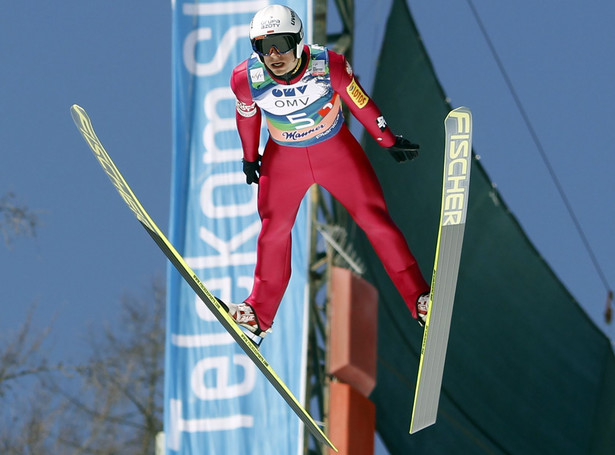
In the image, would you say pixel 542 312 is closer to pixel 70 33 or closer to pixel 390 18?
pixel 390 18

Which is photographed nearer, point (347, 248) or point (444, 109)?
point (347, 248)

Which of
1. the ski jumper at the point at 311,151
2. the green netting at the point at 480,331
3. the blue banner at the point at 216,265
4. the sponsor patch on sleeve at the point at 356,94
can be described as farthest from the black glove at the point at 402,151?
the green netting at the point at 480,331

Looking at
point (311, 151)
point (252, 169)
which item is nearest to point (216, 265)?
point (252, 169)

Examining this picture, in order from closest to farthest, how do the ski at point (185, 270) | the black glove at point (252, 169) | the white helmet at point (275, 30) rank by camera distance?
the white helmet at point (275, 30) < the ski at point (185, 270) < the black glove at point (252, 169)

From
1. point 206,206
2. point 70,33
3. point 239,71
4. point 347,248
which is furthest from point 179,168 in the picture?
point 70,33

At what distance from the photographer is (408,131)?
11.2 m

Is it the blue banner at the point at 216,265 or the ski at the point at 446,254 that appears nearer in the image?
the ski at the point at 446,254

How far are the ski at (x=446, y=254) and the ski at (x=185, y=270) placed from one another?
22.0 inches

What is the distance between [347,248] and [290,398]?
10.9 feet

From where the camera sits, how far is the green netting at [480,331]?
36.1 ft

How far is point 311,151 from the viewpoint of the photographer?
5934mm

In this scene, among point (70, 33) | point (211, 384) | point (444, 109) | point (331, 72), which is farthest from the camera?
point (70, 33)

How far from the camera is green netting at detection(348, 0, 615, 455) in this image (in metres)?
11.0

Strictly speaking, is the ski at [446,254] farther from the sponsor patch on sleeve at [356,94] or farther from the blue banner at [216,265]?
the blue banner at [216,265]
